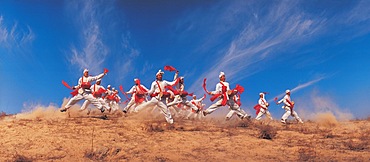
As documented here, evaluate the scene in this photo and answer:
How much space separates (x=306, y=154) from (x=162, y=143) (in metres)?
4.09

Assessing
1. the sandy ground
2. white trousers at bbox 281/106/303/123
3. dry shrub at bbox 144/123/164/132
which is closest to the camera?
the sandy ground

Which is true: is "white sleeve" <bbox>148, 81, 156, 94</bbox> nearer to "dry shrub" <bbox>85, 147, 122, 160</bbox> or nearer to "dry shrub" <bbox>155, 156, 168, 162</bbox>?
"dry shrub" <bbox>85, 147, 122, 160</bbox>

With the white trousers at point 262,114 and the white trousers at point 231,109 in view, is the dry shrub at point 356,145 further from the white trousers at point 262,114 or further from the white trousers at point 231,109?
the white trousers at point 262,114

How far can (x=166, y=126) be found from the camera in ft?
43.9

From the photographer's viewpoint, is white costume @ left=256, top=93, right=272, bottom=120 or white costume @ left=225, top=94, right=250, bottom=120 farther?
white costume @ left=256, top=93, right=272, bottom=120

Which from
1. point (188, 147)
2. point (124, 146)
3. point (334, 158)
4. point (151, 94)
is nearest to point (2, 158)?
point (124, 146)

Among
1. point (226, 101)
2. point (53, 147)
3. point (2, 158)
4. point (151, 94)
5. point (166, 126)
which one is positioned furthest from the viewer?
point (226, 101)

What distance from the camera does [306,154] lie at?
10266mm

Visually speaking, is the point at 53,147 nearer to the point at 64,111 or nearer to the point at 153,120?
the point at 153,120

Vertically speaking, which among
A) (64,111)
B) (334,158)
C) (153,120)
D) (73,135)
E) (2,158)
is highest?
(64,111)

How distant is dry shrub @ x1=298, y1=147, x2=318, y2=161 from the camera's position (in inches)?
392

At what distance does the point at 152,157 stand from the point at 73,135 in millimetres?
3249

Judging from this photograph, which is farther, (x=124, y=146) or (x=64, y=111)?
(x=64, y=111)

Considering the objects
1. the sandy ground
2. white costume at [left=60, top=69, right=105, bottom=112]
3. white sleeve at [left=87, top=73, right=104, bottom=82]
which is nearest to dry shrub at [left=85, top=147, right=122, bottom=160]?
the sandy ground
